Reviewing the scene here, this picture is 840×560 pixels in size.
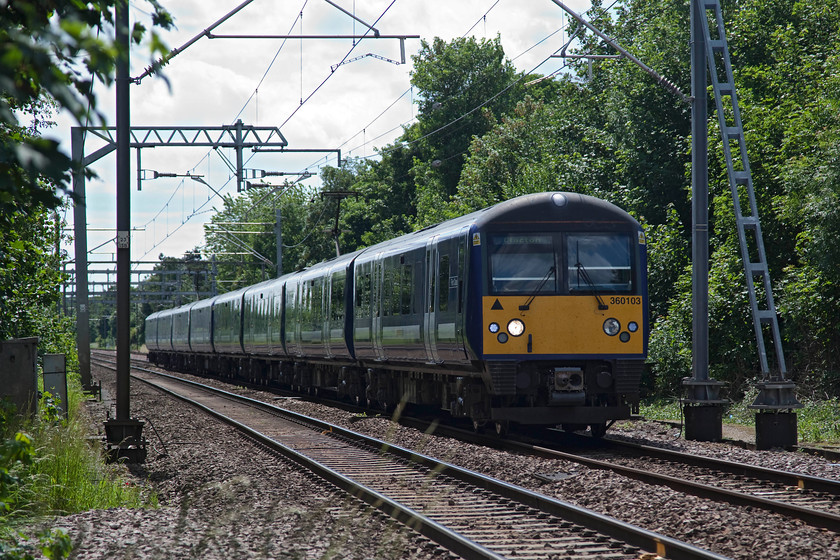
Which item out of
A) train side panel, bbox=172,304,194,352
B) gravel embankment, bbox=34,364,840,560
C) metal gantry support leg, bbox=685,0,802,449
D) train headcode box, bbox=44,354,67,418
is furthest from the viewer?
train side panel, bbox=172,304,194,352

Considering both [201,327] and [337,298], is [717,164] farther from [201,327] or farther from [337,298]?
[201,327]

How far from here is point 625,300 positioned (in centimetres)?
1355

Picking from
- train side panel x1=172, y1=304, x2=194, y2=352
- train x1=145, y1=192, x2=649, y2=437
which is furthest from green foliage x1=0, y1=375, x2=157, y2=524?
train side panel x1=172, y1=304, x2=194, y2=352

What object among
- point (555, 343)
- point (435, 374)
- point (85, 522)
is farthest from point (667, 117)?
point (85, 522)

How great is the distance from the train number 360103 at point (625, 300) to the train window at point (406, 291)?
3.98 metres

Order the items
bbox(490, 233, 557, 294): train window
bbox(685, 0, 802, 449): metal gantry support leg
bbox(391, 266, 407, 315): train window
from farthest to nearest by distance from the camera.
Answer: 1. bbox(391, 266, 407, 315): train window
2. bbox(490, 233, 557, 294): train window
3. bbox(685, 0, 802, 449): metal gantry support leg

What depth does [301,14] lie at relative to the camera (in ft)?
62.8

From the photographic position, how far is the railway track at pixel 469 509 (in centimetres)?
687

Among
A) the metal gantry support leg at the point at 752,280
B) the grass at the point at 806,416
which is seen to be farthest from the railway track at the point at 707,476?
the grass at the point at 806,416

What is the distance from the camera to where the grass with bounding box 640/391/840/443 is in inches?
568

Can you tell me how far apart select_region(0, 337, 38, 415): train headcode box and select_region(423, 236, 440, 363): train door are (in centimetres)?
578

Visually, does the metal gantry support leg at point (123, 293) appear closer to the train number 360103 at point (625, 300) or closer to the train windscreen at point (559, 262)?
the train windscreen at point (559, 262)

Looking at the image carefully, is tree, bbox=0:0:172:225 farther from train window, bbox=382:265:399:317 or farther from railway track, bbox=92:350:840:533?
train window, bbox=382:265:399:317

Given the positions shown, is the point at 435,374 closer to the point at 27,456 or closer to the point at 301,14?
the point at 301,14
